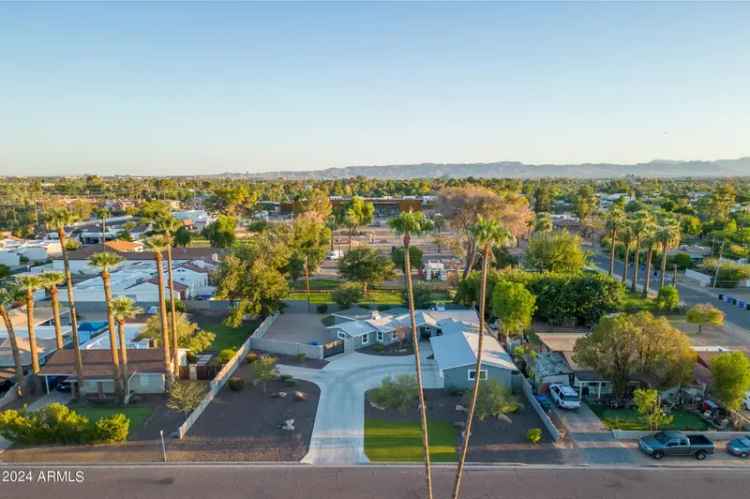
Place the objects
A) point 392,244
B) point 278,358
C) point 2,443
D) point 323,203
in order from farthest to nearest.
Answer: point 323,203, point 392,244, point 278,358, point 2,443

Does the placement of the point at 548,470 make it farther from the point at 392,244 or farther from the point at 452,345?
the point at 392,244

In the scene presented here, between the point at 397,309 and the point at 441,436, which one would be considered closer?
the point at 441,436

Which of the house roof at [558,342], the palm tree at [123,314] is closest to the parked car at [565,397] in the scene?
the house roof at [558,342]

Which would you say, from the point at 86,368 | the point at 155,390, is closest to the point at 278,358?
the point at 155,390

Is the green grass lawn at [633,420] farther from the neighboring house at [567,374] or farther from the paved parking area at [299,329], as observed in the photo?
the paved parking area at [299,329]

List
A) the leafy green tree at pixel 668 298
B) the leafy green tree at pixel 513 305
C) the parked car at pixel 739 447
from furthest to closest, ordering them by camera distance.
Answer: the leafy green tree at pixel 668 298 → the leafy green tree at pixel 513 305 → the parked car at pixel 739 447

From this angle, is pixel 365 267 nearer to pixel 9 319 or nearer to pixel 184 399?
pixel 184 399

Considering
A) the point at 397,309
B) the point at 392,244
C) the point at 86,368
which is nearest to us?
the point at 86,368
